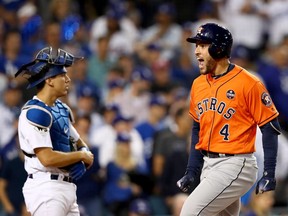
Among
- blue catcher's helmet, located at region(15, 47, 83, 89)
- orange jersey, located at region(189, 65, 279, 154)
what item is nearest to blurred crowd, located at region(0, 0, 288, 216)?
orange jersey, located at region(189, 65, 279, 154)

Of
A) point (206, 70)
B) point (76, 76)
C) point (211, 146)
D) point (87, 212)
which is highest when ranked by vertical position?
point (206, 70)

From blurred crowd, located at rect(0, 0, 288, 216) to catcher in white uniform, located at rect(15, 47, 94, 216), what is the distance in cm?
269

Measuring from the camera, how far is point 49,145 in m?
6.23

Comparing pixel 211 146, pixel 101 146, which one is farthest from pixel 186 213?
pixel 101 146

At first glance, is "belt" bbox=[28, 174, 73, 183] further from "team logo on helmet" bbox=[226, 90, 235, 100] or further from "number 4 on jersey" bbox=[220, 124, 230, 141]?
"team logo on helmet" bbox=[226, 90, 235, 100]

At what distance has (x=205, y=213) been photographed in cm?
614

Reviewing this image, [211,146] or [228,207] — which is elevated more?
[211,146]

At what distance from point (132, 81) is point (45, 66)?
5.70m

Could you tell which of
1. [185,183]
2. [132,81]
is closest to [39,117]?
[185,183]

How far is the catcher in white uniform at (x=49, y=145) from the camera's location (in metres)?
6.22

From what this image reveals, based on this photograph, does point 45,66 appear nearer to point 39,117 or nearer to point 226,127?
point 39,117

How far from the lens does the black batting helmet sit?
6238 mm

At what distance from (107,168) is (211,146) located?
4.04 m

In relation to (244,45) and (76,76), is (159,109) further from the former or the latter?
(244,45)
